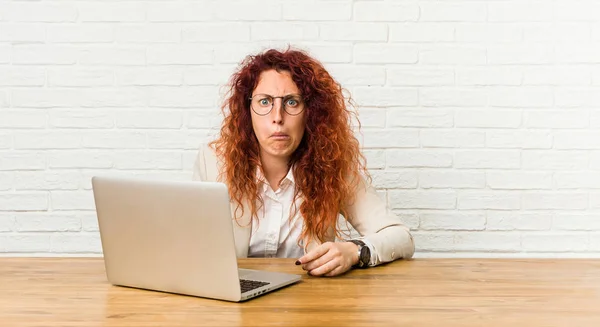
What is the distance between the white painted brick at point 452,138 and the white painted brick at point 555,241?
1.48 feet

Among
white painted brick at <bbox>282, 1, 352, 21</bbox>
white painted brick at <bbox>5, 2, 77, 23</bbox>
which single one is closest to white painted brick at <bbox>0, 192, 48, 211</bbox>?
white painted brick at <bbox>5, 2, 77, 23</bbox>

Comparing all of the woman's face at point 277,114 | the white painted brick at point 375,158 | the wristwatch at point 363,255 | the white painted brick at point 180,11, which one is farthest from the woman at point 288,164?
the white painted brick at point 180,11

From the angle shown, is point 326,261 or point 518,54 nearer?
point 326,261

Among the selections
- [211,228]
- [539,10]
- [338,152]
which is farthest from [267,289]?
[539,10]

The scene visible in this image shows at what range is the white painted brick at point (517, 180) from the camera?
2.98 metres

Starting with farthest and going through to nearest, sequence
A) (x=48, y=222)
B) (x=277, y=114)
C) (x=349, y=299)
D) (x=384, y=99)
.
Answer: (x=48, y=222) < (x=384, y=99) < (x=277, y=114) < (x=349, y=299)

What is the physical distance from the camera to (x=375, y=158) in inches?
116

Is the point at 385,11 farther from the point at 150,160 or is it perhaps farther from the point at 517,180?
the point at 150,160

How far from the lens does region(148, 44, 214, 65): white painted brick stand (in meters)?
2.96

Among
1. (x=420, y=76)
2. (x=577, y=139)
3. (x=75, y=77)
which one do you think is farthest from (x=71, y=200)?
(x=577, y=139)

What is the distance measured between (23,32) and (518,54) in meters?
2.04

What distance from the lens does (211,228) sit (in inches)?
61.1

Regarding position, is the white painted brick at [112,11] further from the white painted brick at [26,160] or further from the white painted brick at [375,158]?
the white painted brick at [375,158]

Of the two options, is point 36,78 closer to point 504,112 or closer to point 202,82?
point 202,82
